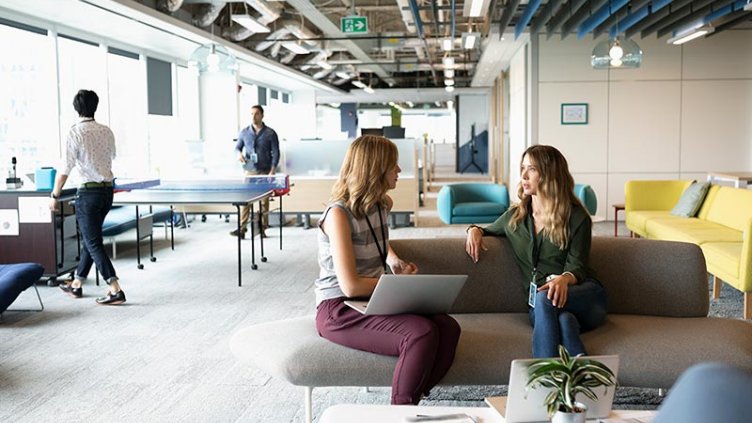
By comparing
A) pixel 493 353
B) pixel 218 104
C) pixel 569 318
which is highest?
pixel 218 104

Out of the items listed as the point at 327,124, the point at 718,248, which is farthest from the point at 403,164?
the point at 327,124

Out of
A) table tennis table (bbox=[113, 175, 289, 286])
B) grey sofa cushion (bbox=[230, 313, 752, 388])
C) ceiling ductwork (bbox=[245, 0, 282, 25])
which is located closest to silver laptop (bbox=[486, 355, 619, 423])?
grey sofa cushion (bbox=[230, 313, 752, 388])

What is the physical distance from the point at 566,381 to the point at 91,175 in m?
4.48

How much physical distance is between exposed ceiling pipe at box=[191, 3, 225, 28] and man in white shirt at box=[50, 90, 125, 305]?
5074 mm

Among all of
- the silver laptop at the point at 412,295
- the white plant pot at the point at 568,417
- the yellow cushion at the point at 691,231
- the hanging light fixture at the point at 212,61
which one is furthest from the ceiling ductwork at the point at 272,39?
the white plant pot at the point at 568,417

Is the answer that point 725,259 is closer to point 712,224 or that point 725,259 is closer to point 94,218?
point 712,224

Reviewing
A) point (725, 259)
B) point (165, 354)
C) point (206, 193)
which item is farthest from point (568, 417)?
point (206, 193)

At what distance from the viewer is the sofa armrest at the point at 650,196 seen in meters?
8.77

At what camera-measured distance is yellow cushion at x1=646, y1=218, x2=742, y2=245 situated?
6.27m

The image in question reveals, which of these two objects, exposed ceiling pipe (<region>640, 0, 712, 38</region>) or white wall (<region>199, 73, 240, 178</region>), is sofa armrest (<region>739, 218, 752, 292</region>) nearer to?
exposed ceiling pipe (<region>640, 0, 712, 38</region>)

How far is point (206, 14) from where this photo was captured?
10.8m

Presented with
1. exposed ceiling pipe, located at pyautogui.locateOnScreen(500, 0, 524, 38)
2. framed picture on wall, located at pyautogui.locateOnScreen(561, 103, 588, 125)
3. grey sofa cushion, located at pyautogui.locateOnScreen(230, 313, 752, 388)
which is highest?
exposed ceiling pipe, located at pyautogui.locateOnScreen(500, 0, 524, 38)

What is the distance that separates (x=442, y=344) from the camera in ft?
9.74

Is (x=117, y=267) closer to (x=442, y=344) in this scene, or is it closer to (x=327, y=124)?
Answer: (x=442, y=344)
